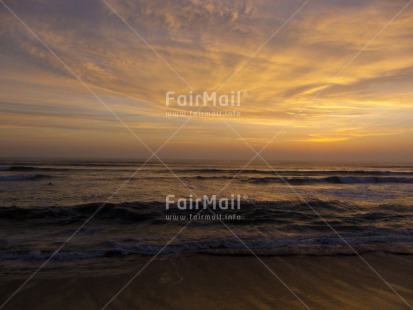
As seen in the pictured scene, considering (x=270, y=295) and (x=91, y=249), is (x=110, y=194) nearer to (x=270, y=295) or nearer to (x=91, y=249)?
(x=91, y=249)

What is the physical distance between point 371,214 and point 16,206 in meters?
14.3

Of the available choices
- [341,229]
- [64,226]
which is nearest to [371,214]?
[341,229]

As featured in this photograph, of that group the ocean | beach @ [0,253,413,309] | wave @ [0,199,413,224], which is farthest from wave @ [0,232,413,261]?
wave @ [0,199,413,224]

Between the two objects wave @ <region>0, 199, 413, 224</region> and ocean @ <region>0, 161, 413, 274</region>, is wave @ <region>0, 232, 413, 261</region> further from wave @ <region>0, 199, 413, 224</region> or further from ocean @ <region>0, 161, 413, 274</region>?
wave @ <region>0, 199, 413, 224</region>

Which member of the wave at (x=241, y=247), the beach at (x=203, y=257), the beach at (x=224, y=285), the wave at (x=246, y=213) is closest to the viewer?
the beach at (x=224, y=285)

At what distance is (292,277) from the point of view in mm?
5672

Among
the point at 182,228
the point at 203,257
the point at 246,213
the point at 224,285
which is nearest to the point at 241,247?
the point at 203,257

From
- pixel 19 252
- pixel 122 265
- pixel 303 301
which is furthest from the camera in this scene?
pixel 19 252

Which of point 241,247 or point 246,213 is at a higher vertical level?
point 246,213

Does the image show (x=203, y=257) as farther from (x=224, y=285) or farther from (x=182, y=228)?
(x=182, y=228)

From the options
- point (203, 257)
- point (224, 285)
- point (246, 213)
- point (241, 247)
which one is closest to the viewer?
point (224, 285)

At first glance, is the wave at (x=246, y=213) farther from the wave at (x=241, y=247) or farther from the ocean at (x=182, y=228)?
the wave at (x=241, y=247)

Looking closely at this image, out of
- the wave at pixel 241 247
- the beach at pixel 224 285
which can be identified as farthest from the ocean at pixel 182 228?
the beach at pixel 224 285

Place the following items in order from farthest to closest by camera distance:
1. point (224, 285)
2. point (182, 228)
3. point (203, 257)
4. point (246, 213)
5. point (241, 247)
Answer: point (246, 213), point (182, 228), point (241, 247), point (203, 257), point (224, 285)
